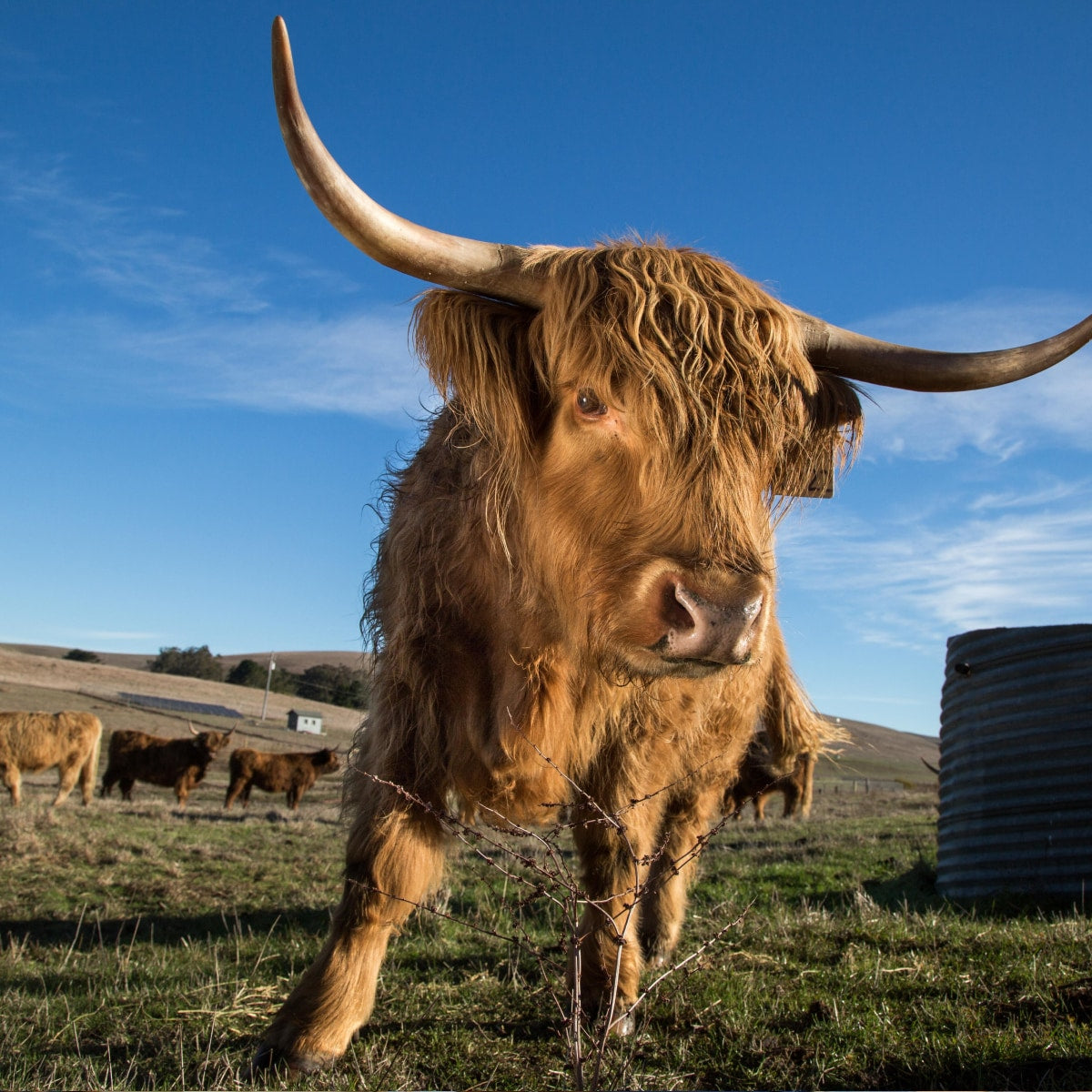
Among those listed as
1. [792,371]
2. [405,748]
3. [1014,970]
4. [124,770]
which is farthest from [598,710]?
[124,770]

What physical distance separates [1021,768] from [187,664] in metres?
74.2

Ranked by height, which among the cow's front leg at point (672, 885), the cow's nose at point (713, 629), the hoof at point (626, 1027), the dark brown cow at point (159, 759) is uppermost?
the cow's nose at point (713, 629)

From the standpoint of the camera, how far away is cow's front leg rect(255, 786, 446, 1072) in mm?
2834

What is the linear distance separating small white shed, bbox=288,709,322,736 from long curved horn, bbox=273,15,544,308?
4412 centimetres

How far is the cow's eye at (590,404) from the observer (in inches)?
109

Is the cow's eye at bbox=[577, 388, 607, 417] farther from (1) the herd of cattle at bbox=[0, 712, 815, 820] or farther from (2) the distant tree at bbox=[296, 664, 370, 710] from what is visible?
(2) the distant tree at bbox=[296, 664, 370, 710]

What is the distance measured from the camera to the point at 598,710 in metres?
3.20

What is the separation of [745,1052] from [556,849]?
113 centimetres

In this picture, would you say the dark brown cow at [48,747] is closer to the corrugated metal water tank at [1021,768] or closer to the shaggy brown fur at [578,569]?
the corrugated metal water tank at [1021,768]

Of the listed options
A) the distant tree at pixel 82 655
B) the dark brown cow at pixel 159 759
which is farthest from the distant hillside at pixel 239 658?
the dark brown cow at pixel 159 759

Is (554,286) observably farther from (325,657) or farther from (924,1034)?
(325,657)

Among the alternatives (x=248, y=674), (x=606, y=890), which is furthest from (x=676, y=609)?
(x=248, y=674)

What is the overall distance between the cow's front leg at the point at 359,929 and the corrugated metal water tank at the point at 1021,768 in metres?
4.06

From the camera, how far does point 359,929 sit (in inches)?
120
